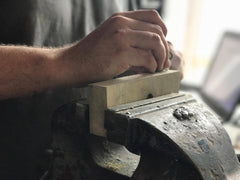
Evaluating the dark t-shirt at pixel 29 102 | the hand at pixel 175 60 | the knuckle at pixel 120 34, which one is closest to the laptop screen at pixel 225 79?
the hand at pixel 175 60

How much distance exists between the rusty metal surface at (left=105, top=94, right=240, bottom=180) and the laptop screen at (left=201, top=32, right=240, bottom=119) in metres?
1.04

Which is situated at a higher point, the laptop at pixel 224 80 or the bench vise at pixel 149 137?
the bench vise at pixel 149 137

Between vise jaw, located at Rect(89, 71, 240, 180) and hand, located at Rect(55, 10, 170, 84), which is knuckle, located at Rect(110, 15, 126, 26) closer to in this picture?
hand, located at Rect(55, 10, 170, 84)

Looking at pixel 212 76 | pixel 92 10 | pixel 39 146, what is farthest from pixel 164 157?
pixel 212 76

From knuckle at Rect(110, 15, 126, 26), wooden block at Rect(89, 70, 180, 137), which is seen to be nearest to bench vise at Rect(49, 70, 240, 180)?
wooden block at Rect(89, 70, 180, 137)

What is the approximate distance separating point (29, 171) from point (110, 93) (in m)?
0.41

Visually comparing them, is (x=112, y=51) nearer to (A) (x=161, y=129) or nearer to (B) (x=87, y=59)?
(B) (x=87, y=59)

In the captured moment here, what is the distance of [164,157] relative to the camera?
0.59 meters

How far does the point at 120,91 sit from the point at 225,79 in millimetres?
1232

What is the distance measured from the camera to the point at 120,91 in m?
0.66

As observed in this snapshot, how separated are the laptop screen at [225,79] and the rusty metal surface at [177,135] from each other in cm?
104

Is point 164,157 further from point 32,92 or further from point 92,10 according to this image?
point 92,10

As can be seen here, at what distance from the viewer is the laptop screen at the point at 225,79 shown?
65.6 inches

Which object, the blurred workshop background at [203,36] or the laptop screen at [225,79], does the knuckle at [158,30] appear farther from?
the blurred workshop background at [203,36]
